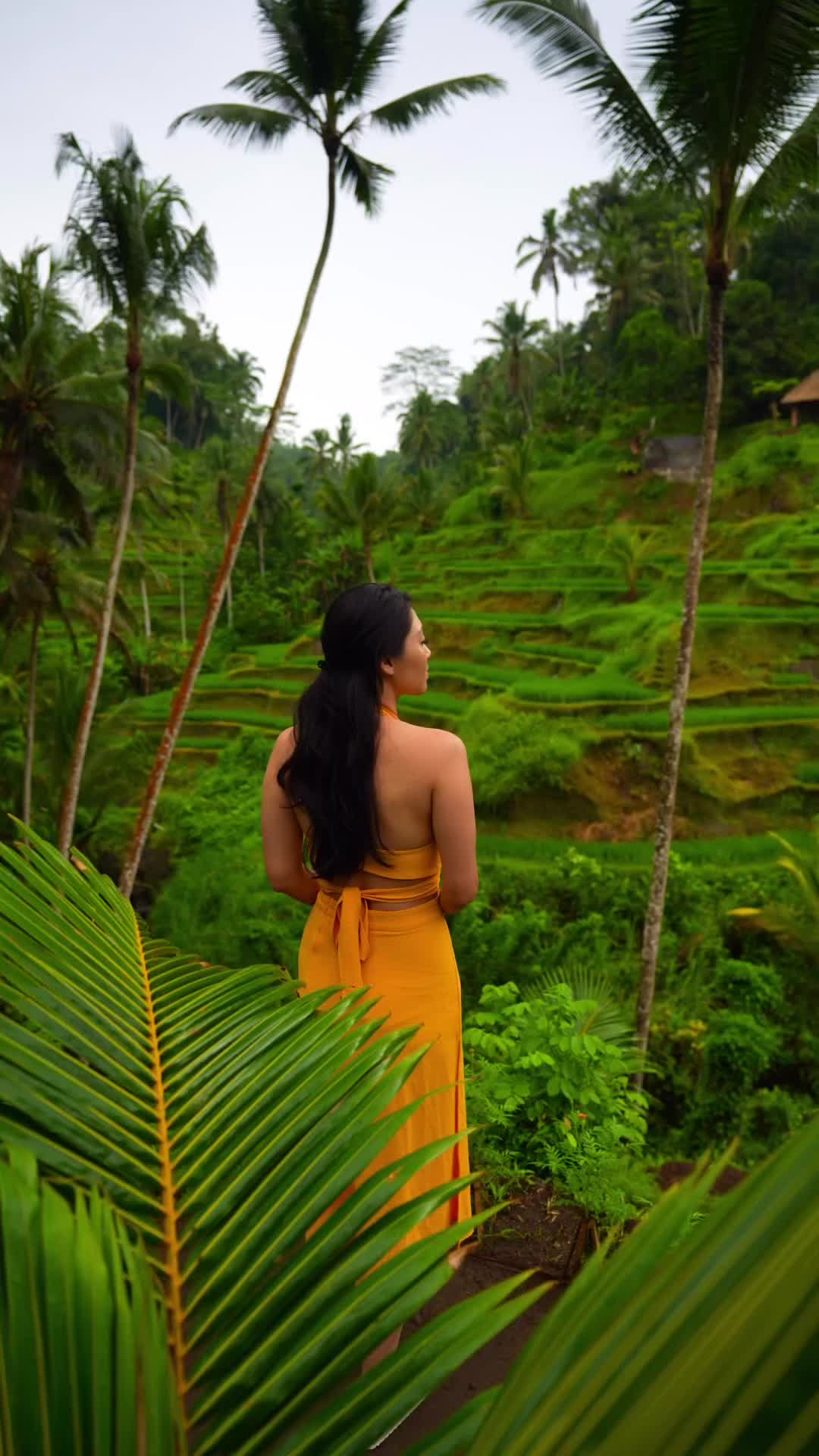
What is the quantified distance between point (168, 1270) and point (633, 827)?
11.7 metres

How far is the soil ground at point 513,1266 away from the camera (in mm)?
2025

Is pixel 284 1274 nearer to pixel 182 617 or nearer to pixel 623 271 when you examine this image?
pixel 182 617

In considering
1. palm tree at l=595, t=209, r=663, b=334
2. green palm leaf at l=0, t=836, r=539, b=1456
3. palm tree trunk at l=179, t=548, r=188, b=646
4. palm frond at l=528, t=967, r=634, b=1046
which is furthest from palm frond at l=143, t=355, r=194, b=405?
palm tree at l=595, t=209, r=663, b=334

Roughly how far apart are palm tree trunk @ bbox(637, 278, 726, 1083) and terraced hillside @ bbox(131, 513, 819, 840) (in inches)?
186

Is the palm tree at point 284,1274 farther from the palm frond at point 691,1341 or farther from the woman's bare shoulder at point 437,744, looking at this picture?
the woman's bare shoulder at point 437,744

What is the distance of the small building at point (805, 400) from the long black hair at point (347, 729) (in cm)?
2376

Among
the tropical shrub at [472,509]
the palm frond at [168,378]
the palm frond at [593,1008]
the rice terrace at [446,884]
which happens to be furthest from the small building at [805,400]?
the palm frond at [593,1008]

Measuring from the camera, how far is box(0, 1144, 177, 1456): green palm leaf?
1.48ft

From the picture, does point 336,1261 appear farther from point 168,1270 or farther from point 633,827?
point 633,827

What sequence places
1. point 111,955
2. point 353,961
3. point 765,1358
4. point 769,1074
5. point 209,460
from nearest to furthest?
point 765,1358
point 111,955
point 353,961
point 769,1074
point 209,460

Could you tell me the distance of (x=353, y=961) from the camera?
5.73 ft

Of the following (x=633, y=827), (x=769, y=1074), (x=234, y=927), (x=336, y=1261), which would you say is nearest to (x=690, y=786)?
(x=633, y=827)

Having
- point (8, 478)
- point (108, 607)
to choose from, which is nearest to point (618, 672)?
point (108, 607)

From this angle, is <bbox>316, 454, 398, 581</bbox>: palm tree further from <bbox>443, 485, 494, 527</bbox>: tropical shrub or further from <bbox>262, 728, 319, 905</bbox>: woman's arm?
<bbox>262, 728, 319, 905</bbox>: woman's arm
